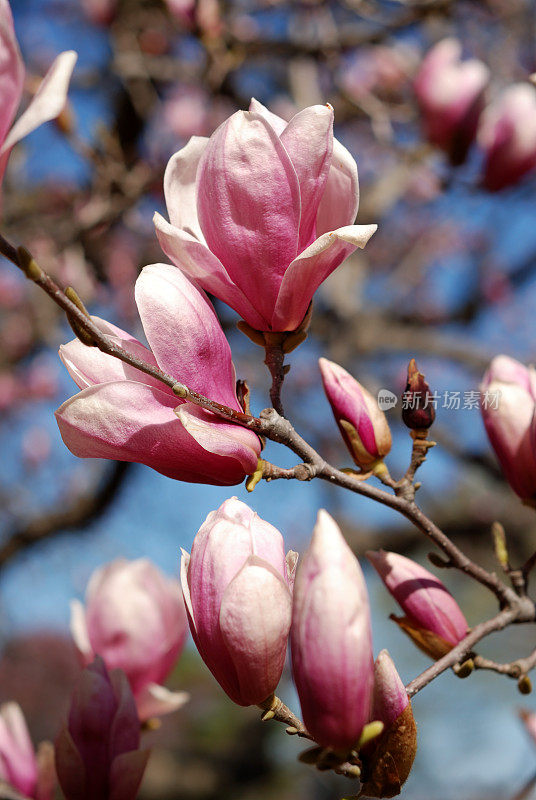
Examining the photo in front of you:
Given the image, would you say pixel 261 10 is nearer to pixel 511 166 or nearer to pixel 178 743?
pixel 511 166

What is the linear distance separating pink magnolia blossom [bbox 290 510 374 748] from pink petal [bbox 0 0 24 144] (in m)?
0.31

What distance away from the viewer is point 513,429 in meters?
0.66

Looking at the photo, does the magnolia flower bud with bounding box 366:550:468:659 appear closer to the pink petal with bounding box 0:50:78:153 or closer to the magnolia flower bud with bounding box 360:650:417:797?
the magnolia flower bud with bounding box 360:650:417:797

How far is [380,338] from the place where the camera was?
2406 mm

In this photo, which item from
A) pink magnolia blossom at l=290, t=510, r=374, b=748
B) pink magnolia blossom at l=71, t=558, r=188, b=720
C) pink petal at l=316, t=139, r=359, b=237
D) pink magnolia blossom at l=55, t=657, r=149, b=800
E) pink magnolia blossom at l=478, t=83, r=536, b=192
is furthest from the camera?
pink magnolia blossom at l=478, t=83, r=536, b=192

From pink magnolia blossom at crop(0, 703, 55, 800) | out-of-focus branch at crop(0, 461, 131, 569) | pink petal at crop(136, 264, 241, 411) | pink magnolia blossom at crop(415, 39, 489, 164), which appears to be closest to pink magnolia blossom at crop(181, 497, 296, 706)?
pink petal at crop(136, 264, 241, 411)

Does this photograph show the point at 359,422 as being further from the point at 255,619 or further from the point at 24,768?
the point at 24,768

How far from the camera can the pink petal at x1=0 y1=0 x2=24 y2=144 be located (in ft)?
1.34

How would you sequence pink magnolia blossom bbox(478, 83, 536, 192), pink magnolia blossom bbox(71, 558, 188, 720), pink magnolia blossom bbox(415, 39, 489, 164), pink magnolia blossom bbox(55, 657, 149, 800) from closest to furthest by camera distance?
pink magnolia blossom bbox(55, 657, 149, 800) < pink magnolia blossom bbox(71, 558, 188, 720) < pink magnolia blossom bbox(478, 83, 536, 192) < pink magnolia blossom bbox(415, 39, 489, 164)

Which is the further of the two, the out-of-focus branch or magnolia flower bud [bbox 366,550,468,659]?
the out-of-focus branch

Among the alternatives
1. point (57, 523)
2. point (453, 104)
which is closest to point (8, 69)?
point (453, 104)

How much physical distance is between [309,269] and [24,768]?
0.63 meters

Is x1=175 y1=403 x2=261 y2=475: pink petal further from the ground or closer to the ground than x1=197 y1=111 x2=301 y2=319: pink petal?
closer to the ground

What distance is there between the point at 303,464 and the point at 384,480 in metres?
0.11
